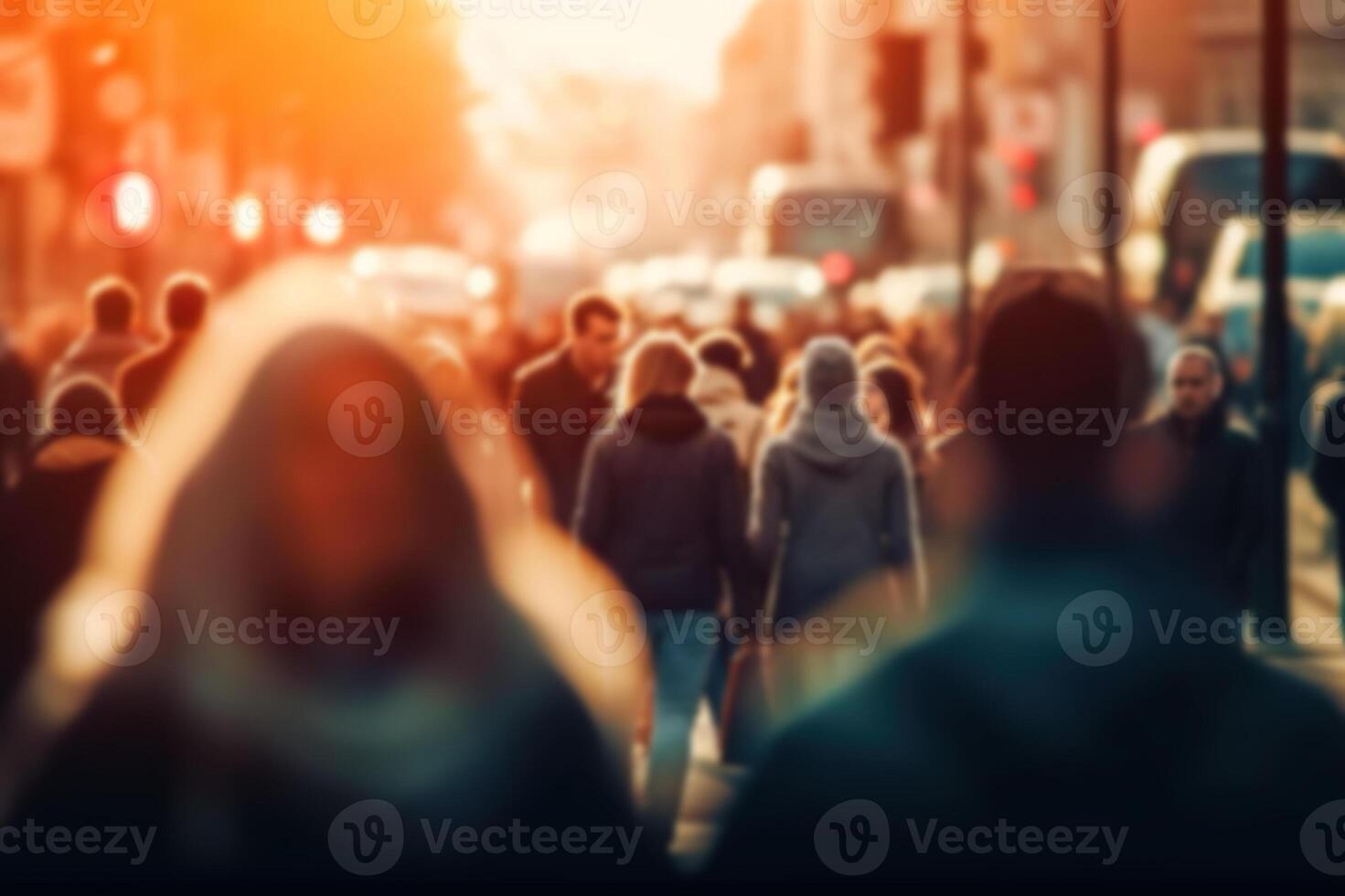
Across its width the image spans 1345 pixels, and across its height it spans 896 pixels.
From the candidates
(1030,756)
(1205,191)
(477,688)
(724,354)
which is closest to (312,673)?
(477,688)

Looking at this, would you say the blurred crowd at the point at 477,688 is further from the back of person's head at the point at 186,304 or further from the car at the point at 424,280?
the car at the point at 424,280

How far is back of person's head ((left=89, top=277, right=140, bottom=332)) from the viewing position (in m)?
11.6

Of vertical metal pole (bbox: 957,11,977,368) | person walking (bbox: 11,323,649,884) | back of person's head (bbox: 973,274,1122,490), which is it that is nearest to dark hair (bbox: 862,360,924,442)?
back of person's head (bbox: 973,274,1122,490)

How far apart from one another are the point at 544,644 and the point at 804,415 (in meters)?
6.07

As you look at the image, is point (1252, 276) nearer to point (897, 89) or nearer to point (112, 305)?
point (897, 89)

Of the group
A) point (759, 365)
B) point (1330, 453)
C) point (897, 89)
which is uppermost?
point (897, 89)

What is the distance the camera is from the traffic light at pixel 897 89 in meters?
21.2

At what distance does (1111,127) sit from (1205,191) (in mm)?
16031

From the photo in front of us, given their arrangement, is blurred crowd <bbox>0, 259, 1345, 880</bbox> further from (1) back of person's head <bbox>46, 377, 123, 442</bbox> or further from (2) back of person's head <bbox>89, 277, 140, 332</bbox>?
(2) back of person's head <bbox>89, 277, 140, 332</bbox>

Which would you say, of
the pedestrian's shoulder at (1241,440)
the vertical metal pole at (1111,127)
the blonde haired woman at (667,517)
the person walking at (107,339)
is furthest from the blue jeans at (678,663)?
the vertical metal pole at (1111,127)

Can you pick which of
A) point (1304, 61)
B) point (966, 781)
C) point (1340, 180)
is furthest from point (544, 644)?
point (1304, 61)

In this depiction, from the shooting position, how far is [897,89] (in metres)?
21.3

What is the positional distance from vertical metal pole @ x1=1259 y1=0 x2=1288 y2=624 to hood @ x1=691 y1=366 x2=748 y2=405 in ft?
10.2

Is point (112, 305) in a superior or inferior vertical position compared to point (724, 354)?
superior
